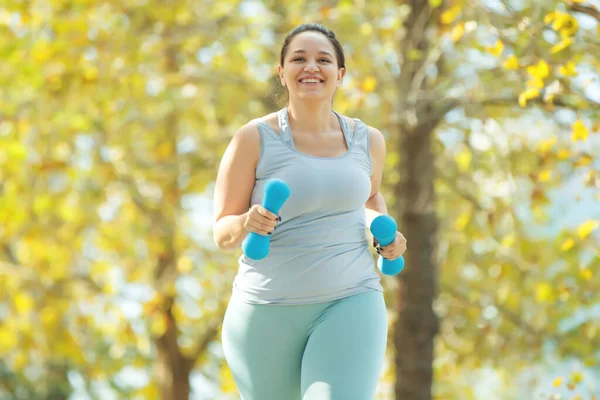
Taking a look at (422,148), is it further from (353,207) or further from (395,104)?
(353,207)

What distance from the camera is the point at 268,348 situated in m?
2.44

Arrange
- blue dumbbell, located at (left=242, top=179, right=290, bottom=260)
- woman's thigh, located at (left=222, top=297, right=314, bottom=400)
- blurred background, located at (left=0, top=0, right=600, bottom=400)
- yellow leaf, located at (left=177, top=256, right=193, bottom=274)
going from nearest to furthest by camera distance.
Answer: blue dumbbell, located at (left=242, top=179, right=290, bottom=260), woman's thigh, located at (left=222, top=297, right=314, bottom=400), blurred background, located at (left=0, top=0, right=600, bottom=400), yellow leaf, located at (left=177, top=256, right=193, bottom=274)

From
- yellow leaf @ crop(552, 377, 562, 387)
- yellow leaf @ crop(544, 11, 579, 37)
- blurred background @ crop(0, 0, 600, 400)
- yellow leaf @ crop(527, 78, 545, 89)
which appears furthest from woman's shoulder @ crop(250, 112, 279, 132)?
blurred background @ crop(0, 0, 600, 400)

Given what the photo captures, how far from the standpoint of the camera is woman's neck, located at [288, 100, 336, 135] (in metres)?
2.55

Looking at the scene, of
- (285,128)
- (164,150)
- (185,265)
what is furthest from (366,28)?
(285,128)

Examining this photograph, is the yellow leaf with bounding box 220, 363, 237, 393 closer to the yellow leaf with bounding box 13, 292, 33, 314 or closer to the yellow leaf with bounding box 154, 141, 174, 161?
the yellow leaf with bounding box 13, 292, 33, 314

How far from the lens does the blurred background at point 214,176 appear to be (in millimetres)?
6262

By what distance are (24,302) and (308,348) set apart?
6600 mm

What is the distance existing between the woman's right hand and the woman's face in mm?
453

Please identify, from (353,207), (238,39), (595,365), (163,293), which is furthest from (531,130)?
(353,207)

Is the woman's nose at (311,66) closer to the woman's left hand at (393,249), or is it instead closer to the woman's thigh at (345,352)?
the woman's left hand at (393,249)

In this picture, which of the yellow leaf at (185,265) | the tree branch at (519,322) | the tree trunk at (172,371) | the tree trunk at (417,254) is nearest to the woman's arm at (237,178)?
the tree trunk at (417,254)

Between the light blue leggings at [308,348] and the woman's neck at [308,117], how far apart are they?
514mm

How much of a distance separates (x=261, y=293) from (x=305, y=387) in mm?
290
